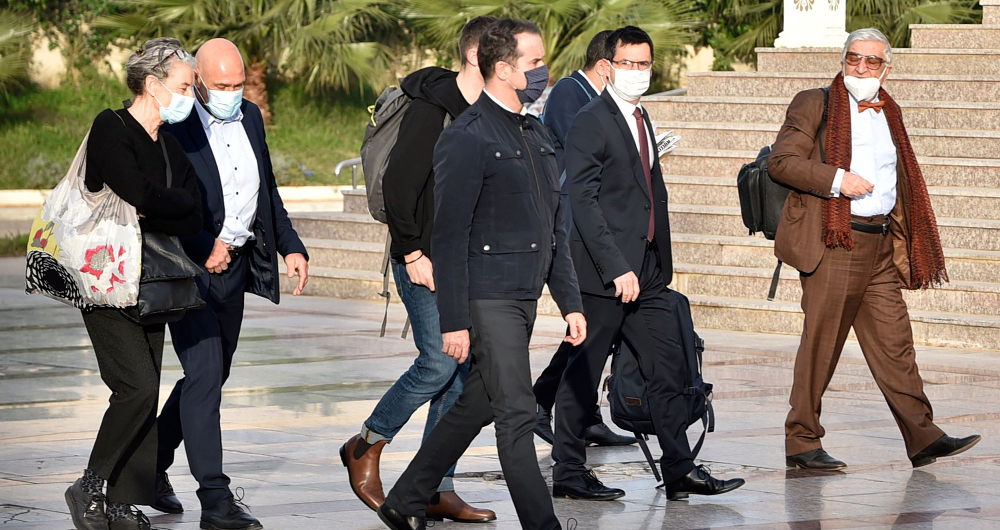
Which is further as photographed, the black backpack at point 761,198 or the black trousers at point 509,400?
the black backpack at point 761,198

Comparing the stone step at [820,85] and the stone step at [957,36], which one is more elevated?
the stone step at [957,36]

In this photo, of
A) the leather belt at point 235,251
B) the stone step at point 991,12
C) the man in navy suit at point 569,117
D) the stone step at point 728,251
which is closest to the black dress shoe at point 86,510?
the leather belt at point 235,251

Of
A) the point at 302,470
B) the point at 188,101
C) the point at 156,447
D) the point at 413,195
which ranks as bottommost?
the point at 302,470

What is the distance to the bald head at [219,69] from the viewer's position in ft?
20.3

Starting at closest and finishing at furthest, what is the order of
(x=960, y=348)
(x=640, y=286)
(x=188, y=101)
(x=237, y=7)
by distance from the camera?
(x=188, y=101)
(x=640, y=286)
(x=960, y=348)
(x=237, y=7)

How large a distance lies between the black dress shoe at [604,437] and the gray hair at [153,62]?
2893mm

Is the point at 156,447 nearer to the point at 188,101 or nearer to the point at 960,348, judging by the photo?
the point at 188,101

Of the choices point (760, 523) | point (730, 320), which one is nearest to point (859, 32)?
point (760, 523)

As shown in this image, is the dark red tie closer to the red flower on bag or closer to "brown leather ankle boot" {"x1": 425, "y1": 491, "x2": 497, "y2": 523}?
"brown leather ankle boot" {"x1": 425, "y1": 491, "x2": 497, "y2": 523}

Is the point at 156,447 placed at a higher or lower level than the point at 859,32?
lower

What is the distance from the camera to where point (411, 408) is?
6086 mm

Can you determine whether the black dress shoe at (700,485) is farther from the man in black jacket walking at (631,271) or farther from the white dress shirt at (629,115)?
the white dress shirt at (629,115)

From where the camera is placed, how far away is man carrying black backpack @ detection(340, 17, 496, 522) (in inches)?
233

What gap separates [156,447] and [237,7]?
21775 millimetres
